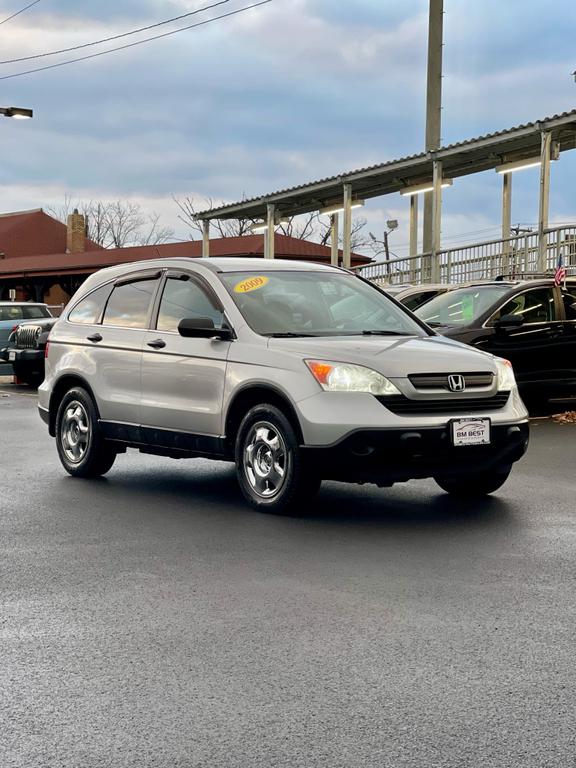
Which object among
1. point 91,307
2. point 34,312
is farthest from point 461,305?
point 34,312

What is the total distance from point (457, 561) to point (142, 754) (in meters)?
3.34

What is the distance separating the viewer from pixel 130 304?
10.1 meters

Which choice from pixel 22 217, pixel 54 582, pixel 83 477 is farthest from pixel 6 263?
pixel 54 582

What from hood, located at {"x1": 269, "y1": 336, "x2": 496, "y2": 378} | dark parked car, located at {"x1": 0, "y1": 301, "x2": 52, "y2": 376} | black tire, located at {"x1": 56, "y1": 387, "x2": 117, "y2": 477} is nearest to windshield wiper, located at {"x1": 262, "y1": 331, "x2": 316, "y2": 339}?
hood, located at {"x1": 269, "y1": 336, "x2": 496, "y2": 378}

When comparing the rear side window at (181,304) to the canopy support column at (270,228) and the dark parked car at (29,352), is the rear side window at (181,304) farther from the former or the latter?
the canopy support column at (270,228)

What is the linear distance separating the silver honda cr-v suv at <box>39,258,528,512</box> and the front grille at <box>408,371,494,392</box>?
11 millimetres

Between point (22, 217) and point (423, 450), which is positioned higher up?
point (22, 217)

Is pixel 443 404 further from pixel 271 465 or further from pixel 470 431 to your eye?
pixel 271 465

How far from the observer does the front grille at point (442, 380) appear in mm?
7961

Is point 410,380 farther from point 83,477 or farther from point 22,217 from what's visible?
point 22,217

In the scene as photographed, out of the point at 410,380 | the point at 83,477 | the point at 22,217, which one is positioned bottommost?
the point at 83,477

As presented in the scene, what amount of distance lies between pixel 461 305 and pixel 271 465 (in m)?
7.76

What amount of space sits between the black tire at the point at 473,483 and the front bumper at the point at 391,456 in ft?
3.25

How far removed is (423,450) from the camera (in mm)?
7824
